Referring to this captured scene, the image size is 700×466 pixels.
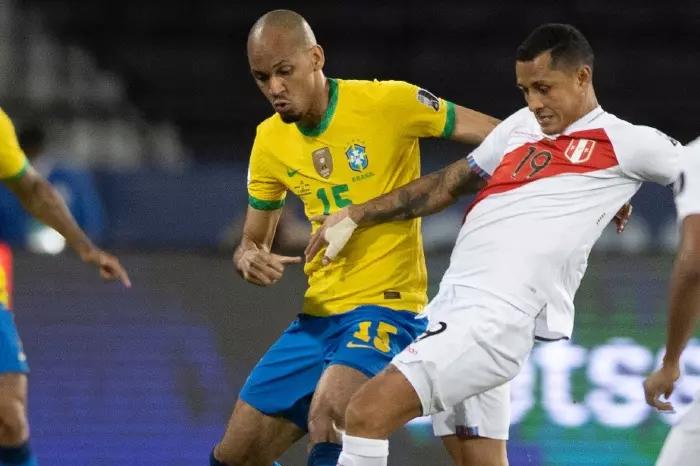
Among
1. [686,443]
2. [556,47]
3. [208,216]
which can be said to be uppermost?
[556,47]

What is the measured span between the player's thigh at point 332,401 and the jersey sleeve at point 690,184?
1361 millimetres

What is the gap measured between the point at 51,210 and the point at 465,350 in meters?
1.73

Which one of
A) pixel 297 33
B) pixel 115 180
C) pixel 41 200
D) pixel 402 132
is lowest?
pixel 115 180

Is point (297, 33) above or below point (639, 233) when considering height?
above

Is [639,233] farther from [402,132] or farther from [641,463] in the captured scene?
[402,132]

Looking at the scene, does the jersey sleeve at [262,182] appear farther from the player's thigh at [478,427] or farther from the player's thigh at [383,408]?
the player's thigh at [383,408]

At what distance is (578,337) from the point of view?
652 cm

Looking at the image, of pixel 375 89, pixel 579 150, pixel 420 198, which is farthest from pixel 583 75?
pixel 375 89

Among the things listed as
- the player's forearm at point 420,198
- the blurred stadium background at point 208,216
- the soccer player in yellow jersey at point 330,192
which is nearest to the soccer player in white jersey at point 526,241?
the player's forearm at point 420,198

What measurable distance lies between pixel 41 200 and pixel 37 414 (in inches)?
72.9

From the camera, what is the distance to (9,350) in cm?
493

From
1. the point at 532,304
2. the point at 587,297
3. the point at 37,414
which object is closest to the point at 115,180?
the point at 37,414

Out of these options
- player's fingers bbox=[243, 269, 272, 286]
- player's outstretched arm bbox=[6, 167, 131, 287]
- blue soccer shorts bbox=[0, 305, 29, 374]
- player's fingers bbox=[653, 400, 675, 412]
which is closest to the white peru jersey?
player's fingers bbox=[653, 400, 675, 412]

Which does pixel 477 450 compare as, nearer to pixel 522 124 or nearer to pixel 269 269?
pixel 269 269
